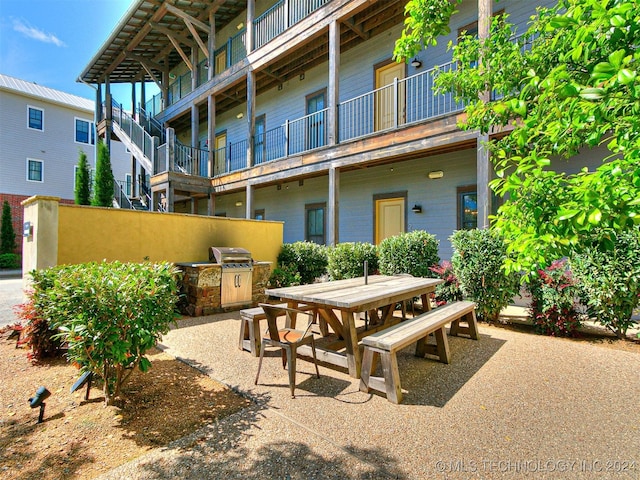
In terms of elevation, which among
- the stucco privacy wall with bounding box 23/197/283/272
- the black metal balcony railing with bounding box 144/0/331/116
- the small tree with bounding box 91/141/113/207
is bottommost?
the stucco privacy wall with bounding box 23/197/283/272

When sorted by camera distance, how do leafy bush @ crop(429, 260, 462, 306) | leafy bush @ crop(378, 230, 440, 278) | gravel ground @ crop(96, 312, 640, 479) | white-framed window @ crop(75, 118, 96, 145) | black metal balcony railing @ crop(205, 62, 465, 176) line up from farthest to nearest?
white-framed window @ crop(75, 118, 96, 145), black metal balcony railing @ crop(205, 62, 465, 176), leafy bush @ crop(378, 230, 440, 278), leafy bush @ crop(429, 260, 462, 306), gravel ground @ crop(96, 312, 640, 479)

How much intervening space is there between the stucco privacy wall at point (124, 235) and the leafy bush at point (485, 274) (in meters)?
4.85

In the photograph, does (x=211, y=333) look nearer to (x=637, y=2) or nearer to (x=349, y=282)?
(x=349, y=282)

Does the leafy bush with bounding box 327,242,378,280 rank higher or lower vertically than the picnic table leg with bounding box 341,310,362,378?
higher

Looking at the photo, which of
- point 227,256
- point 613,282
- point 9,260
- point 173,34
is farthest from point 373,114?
point 9,260

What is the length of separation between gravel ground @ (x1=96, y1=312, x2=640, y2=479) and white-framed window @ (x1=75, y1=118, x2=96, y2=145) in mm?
24584

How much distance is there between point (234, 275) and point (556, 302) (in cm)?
551

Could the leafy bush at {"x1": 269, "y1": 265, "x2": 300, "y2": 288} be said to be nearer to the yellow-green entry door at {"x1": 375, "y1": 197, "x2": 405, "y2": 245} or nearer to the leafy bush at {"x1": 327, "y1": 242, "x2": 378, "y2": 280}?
the leafy bush at {"x1": 327, "y1": 242, "x2": 378, "y2": 280}

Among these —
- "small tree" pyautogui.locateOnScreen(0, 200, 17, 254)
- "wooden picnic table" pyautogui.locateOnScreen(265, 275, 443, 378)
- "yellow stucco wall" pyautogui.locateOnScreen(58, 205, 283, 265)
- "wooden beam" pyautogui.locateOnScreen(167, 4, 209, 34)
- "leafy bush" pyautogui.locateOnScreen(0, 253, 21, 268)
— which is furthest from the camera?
"small tree" pyautogui.locateOnScreen(0, 200, 17, 254)

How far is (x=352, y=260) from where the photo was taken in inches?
279

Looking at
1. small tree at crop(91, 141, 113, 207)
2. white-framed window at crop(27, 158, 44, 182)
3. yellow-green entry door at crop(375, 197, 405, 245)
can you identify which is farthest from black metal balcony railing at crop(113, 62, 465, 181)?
white-framed window at crop(27, 158, 44, 182)

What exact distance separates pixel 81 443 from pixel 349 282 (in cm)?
334

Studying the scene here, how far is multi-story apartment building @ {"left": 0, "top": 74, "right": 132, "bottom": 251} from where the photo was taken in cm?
1880

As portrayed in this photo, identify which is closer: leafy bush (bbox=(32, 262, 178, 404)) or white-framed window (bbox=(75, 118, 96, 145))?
leafy bush (bbox=(32, 262, 178, 404))
